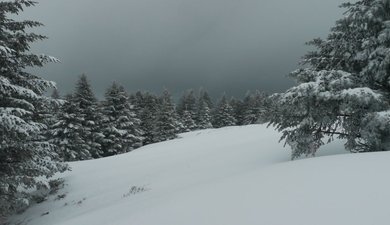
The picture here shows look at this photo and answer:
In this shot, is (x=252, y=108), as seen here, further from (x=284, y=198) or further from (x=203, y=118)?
(x=284, y=198)

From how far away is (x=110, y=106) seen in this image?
3834 cm

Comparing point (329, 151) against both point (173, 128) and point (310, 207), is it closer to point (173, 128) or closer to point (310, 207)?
point (310, 207)

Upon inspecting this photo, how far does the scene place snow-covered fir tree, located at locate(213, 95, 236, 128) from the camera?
6744 cm

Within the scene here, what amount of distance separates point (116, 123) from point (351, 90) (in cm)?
3255

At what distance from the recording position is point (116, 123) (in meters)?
38.3

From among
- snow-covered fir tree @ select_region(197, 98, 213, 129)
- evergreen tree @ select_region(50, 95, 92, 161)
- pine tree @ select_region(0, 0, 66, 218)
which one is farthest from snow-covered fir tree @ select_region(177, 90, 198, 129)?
pine tree @ select_region(0, 0, 66, 218)

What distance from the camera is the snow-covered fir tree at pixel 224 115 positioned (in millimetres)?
67438

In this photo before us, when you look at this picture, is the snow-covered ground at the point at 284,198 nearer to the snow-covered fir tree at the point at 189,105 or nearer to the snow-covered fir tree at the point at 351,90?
the snow-covered fir tree at the point at 351,90

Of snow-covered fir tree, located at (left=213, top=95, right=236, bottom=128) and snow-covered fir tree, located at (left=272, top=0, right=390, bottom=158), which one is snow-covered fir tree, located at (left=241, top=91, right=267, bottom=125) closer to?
snow-covered fir tree, located at (left=213, top=95, right=236, bottom=128)

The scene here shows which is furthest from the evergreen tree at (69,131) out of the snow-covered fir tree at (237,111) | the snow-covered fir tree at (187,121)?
the snow-covered fir tree at (237,111)

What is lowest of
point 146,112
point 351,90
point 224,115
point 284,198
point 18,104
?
point 284,198

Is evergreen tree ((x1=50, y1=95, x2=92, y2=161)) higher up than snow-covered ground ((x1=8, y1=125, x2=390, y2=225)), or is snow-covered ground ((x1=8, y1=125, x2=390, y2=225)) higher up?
evergreen tree ((x1=50, y1=95, x2=92, y2=161))

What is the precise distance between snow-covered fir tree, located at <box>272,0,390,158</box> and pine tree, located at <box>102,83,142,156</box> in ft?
91.7

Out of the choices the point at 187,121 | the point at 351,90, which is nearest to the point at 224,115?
the point at 187,121
